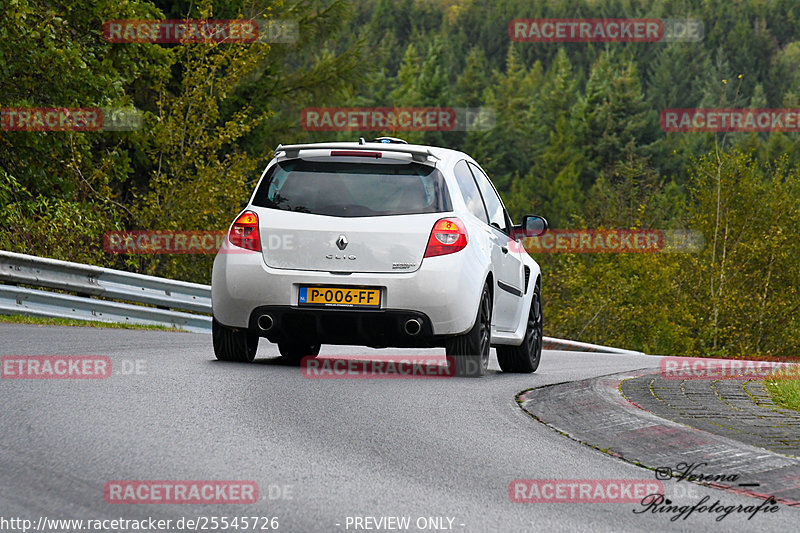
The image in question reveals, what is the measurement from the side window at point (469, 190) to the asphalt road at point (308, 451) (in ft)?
5.14

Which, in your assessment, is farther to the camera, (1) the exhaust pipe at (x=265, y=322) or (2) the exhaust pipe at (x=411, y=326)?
(1) the exhaust pipe at (x=265, y=322)

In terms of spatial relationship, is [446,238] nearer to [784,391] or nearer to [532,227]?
[532,227]

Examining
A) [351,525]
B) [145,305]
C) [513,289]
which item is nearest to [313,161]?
[513,289]

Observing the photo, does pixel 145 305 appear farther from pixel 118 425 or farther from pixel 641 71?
pixel 641 71

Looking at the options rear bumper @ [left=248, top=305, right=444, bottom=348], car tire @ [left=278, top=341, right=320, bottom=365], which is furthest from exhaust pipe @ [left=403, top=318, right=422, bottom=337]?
car tire @ [left=278, top=341, right=320, bottom=365]

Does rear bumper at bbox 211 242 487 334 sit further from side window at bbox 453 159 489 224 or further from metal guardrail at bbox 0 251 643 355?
metal guardrail at bbox 0 251 643 355

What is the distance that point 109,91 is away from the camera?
22.0m

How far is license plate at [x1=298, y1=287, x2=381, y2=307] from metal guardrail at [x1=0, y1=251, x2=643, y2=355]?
7010mm

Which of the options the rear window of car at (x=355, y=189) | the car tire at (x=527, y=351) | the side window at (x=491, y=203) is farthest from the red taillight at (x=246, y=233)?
the car tire at (x=527, y=351)

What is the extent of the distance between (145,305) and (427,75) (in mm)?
106685

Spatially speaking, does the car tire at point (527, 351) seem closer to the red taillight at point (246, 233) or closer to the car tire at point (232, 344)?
the car tire at point (232, 344)

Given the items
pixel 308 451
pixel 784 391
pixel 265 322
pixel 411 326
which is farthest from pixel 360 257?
pixel 308 451

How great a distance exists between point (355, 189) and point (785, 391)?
348 cm

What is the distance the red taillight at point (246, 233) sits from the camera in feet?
30.5
